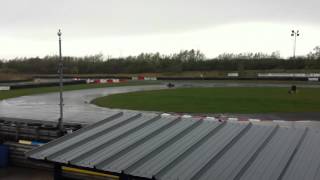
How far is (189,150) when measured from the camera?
7.77 m

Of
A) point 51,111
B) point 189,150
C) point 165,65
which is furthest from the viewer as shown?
point 165,65

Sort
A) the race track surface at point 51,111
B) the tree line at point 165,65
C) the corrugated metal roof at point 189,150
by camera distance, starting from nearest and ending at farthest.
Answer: the corrugated metal roof at point 189,150, the race track surface at point 51,111, the tree line at point 165,65

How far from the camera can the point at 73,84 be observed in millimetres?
63781

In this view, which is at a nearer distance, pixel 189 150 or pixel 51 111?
pixel 189 150

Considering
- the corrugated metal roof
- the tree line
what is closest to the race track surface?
the corrugated metal roof

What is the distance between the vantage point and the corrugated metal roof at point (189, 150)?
6773 millimetres

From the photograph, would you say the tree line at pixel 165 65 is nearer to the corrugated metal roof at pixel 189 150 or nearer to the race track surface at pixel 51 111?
the race track surface at pixel 51 111

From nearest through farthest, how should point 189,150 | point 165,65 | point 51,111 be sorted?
point 189,150 → point 51,111 → point 165,65

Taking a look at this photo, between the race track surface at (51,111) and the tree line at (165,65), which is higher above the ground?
the tree line at (165,65)

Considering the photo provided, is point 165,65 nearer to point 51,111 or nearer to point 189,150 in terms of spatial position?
point 51,111

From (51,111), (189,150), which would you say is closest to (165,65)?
(51,111)

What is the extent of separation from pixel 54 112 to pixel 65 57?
12134 centimetres

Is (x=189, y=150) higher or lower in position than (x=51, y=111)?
higher

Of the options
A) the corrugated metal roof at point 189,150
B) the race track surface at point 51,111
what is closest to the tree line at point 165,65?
the race track surface at point 51,111
